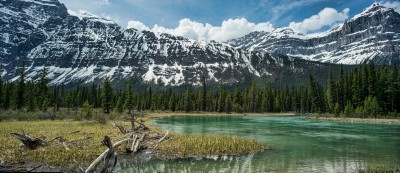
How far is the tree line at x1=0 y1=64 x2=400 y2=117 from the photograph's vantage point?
9962 cm

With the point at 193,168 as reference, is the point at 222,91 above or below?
above

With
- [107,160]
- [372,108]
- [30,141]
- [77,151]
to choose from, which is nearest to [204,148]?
[77,151]

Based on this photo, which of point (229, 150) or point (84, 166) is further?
point (229, 150)

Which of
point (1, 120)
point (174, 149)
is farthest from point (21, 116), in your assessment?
point (174, 149)

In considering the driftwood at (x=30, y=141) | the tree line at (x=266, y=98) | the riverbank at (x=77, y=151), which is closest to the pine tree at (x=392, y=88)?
the tree line at (x=266, y=98)

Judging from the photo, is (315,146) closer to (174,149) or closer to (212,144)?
(212,144)

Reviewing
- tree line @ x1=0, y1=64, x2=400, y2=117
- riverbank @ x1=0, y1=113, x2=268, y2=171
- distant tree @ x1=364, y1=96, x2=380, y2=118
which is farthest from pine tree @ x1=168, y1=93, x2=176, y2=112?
riverbank @ x1=0, y1=113, x2=268, y2=171

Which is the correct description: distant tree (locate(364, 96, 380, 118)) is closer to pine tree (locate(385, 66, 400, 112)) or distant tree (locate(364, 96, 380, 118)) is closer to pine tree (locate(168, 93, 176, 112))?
pine tree (locate(385, 66, 400, 112))

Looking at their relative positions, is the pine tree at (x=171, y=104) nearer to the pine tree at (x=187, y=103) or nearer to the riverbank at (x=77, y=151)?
the pine tree at (x=187, y=103)

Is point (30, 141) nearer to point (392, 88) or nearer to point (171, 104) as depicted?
point (392, 88)

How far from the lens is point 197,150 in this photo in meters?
28.2

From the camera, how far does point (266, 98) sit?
6599 inches

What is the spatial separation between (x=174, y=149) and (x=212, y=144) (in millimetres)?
4002

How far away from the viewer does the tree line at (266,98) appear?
327ft
